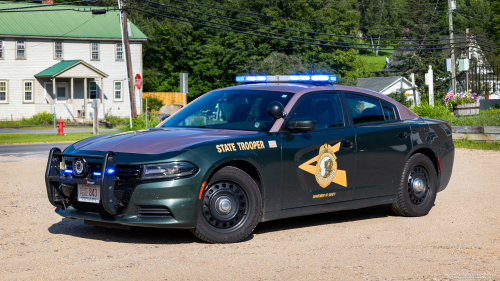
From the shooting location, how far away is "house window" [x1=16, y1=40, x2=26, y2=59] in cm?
4456

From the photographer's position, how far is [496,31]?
80.4 metres

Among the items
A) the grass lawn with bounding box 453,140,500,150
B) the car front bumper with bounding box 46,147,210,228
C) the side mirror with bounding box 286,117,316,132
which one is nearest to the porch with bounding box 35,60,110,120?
the grass lawn with bounding box 453,140,500,150

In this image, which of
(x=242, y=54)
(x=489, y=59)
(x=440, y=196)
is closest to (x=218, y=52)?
(x=242, y=54)

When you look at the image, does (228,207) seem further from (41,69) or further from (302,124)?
(41,69)

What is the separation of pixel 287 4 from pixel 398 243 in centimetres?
5313

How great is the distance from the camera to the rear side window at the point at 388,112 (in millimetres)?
7488

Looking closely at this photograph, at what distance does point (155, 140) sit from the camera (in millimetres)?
5805

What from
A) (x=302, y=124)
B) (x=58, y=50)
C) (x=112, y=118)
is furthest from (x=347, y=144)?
(x=58, y=50)

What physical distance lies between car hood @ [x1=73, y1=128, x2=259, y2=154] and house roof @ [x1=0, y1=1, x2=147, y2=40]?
135 ft

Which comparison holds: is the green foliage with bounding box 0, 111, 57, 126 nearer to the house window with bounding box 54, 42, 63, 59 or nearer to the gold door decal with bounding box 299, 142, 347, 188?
the house window with bounding box 54, 42, 63, 59

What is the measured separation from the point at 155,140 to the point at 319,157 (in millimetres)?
1800

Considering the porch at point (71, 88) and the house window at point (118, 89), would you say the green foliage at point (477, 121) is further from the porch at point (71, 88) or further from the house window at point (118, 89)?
the house window at point (118, 89)

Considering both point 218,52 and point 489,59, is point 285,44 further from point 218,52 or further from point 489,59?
point 489,59

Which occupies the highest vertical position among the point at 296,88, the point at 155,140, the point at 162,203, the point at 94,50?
the point at 94,50
